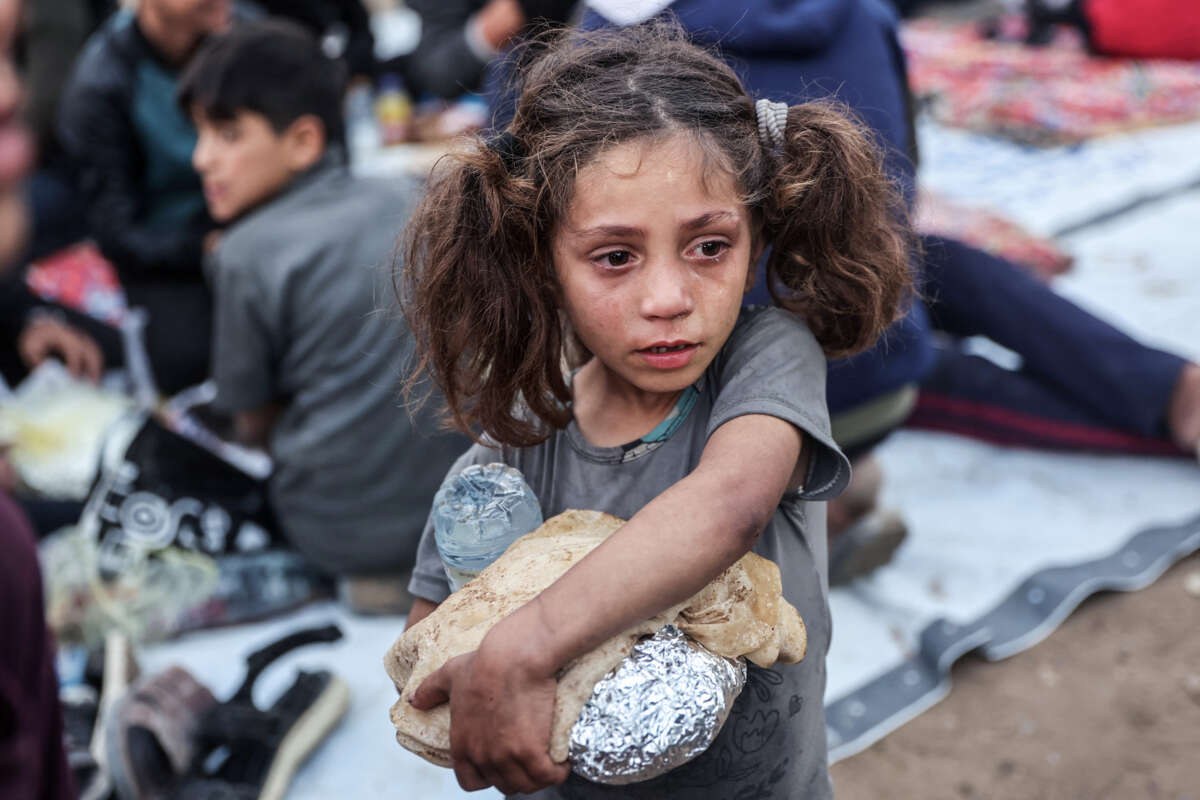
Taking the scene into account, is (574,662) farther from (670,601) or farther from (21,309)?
(21,309)

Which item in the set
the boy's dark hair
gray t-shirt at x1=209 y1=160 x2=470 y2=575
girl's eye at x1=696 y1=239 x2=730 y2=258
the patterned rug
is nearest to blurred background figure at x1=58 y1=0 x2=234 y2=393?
the boy's dark hair

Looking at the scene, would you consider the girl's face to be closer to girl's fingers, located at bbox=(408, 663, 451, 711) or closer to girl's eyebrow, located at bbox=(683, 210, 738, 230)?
girl's eyebrow, located at bbox=(683, 210, 738, 230)

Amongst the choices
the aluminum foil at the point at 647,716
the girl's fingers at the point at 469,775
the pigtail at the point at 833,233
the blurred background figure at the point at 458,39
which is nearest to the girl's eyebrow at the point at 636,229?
the pigtail at the point at 833,233

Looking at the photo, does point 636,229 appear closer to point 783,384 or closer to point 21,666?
point 783,384

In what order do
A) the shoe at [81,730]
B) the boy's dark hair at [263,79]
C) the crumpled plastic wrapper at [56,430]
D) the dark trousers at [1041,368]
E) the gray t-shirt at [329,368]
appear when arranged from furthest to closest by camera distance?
1. the crumpled plastic wrapper at [56,430]
2. the dark trousers at [1041,368]
3. the boy's dark hair at [263,79]
4. the gray t-shirt at [329,368]
5. the shoe at [81,730]

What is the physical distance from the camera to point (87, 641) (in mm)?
2500

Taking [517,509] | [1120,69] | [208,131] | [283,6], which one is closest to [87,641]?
[208,131]

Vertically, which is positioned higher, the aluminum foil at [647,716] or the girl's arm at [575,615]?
the girl's arm at [575,615]

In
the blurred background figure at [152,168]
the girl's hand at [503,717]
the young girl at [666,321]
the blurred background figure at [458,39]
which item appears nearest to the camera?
the girl's hand at [503,717]

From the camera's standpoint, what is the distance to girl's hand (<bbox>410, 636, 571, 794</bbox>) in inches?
37.3

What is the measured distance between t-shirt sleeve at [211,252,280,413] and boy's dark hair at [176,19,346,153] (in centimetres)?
41

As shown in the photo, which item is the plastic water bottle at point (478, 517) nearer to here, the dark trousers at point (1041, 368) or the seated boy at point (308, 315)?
the seated boy at point (308, 315)

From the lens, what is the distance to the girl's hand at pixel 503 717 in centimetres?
95

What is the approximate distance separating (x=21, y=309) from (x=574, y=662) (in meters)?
3.07
